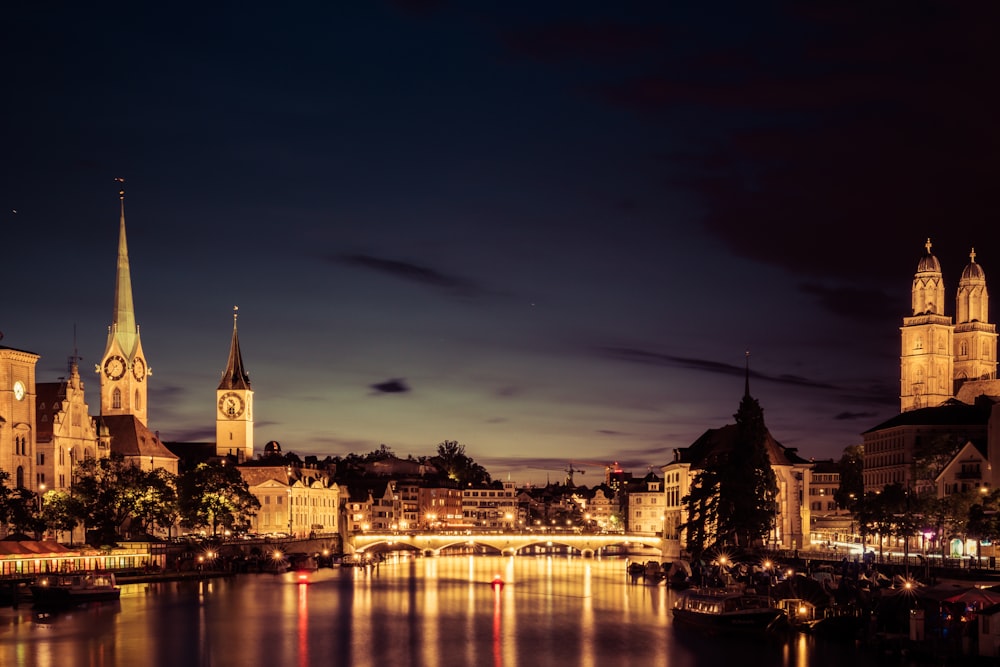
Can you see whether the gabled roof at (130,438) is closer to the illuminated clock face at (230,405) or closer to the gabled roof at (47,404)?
the gabled roof at (47,404)

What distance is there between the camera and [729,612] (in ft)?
234

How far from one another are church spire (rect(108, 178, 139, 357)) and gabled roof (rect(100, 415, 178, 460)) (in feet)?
51.8

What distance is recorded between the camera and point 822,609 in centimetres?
6819

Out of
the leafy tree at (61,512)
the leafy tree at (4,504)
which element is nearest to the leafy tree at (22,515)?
the leafy tree at (4,504)

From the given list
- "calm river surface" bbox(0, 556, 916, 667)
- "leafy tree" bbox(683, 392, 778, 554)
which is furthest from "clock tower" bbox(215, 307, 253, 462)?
"leafy tree" bbox(683, 392, 778, 554)

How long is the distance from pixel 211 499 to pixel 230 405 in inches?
2274

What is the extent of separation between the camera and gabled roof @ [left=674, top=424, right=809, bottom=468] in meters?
128

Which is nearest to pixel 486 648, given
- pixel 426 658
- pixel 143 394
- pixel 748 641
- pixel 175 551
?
pixel 426 658

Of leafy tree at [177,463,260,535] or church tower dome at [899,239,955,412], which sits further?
church tower dome at [899,239,955,412]

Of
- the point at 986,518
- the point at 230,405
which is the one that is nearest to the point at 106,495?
the point at 986,518

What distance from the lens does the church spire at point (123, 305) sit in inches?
6250

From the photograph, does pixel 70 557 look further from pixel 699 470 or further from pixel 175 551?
pixel 699 470

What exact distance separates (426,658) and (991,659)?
25.8m

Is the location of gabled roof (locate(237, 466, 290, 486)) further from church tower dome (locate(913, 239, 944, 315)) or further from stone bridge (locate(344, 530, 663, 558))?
church tower dome (locate(913, 239, 944, 315))
